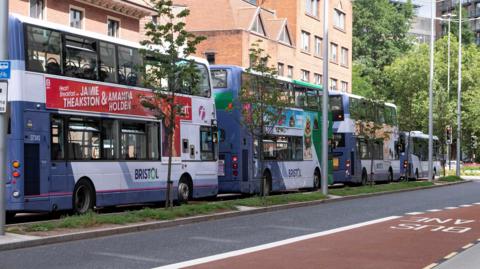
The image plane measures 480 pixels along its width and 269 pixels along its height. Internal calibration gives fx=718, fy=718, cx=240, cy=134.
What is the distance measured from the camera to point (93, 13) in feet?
107

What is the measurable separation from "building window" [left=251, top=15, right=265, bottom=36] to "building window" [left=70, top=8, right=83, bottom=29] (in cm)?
2022

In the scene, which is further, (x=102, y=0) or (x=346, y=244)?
(x=102, y=0)

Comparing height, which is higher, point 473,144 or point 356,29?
point 356,29

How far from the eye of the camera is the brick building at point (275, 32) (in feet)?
160

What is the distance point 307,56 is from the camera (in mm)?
58344

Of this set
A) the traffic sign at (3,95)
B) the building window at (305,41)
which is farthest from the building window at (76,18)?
the building window at (305,41)

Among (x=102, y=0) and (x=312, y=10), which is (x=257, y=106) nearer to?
(x=102, y=0)

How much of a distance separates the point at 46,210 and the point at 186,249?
15.4 feet

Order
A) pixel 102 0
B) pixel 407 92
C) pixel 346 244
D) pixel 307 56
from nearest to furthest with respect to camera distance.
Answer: pixel 346 244 < pixel 102 0 < pixel 307 56 < pixel 407 92

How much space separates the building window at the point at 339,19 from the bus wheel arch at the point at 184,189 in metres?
45.7

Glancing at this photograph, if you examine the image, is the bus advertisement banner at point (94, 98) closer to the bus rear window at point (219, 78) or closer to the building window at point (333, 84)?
the bus rear window at point (219, 78)

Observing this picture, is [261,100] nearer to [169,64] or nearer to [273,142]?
[273,142]

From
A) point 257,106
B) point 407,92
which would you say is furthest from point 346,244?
point 407,92

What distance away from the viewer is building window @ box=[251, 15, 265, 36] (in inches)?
1995
